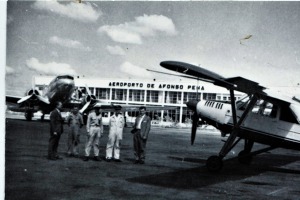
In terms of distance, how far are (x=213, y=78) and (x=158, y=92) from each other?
7162 centimetres

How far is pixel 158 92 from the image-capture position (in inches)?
3196

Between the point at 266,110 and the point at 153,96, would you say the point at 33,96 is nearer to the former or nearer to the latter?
the point at 266,110

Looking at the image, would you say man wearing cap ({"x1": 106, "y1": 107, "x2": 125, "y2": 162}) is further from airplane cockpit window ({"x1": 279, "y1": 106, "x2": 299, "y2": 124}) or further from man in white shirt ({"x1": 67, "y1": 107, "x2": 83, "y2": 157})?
airplane cockpit window ({"x1": 279, "y1": 106, "x2": 299, "y2": 124})

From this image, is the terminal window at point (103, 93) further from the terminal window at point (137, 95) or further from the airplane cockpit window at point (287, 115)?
the airplane cockpit window at point (287, 115)

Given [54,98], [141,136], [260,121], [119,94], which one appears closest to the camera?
[260,121]

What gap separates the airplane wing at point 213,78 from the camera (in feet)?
30.6

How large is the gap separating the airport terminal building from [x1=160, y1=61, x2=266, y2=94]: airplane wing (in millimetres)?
65528

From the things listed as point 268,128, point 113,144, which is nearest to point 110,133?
point 113,144

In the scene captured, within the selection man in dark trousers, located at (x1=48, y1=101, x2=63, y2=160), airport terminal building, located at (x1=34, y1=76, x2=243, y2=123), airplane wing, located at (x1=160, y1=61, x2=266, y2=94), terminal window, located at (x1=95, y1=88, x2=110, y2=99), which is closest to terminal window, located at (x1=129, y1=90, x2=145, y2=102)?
airport terminal building, located at (x1=34, y1=76, x2=243, y2=123)

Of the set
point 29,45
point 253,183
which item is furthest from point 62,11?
point 253,183

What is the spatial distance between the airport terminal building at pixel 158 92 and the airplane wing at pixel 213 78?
65.5 meters

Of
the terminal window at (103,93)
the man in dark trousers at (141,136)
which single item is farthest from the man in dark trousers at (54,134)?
the terminal window at (103,93)

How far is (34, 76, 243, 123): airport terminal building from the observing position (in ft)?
258

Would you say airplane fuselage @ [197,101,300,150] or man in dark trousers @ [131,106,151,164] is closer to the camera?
airplane fuselage @ [197,101,300,150]
